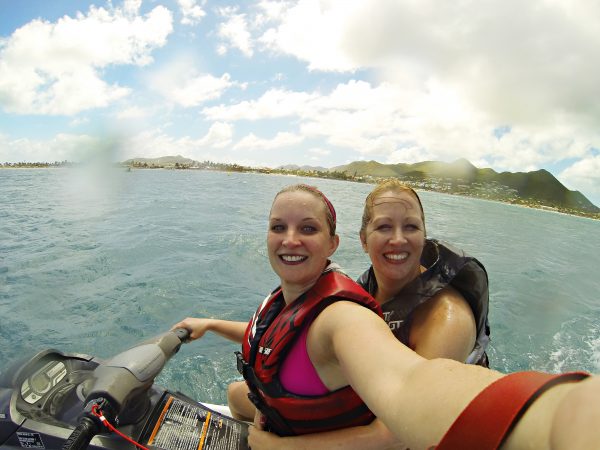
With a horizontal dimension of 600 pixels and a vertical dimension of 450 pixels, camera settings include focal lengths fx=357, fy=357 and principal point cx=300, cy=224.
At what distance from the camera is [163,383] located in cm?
443

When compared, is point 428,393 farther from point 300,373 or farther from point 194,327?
point 194,327

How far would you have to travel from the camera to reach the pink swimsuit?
177 cm

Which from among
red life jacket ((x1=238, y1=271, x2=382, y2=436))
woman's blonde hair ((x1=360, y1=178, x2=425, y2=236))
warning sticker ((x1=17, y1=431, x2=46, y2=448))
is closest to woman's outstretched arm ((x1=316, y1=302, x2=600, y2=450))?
red life jacket ((x1=238, y1=271, x2=382, y2=436))

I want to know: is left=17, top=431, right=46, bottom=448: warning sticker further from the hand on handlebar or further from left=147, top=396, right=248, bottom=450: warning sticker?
the hand on handlebar

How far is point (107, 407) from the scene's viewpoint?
1.74m

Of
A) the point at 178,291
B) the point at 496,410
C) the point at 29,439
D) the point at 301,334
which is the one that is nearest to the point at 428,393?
the point at 496,410

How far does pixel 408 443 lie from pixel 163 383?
14.2 ft

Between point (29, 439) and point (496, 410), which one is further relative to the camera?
point (29, 439)

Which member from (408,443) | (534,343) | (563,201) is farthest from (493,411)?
(563,201)

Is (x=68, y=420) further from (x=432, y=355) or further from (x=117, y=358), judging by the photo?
(x=432, y=355)

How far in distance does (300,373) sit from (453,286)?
1.32 metres

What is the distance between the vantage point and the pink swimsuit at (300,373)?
1.77 m

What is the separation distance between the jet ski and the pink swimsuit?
31.7 inches

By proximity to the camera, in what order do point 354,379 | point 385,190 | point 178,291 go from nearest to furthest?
1. point 354,379
2. point 385,190
3. point 178,291
